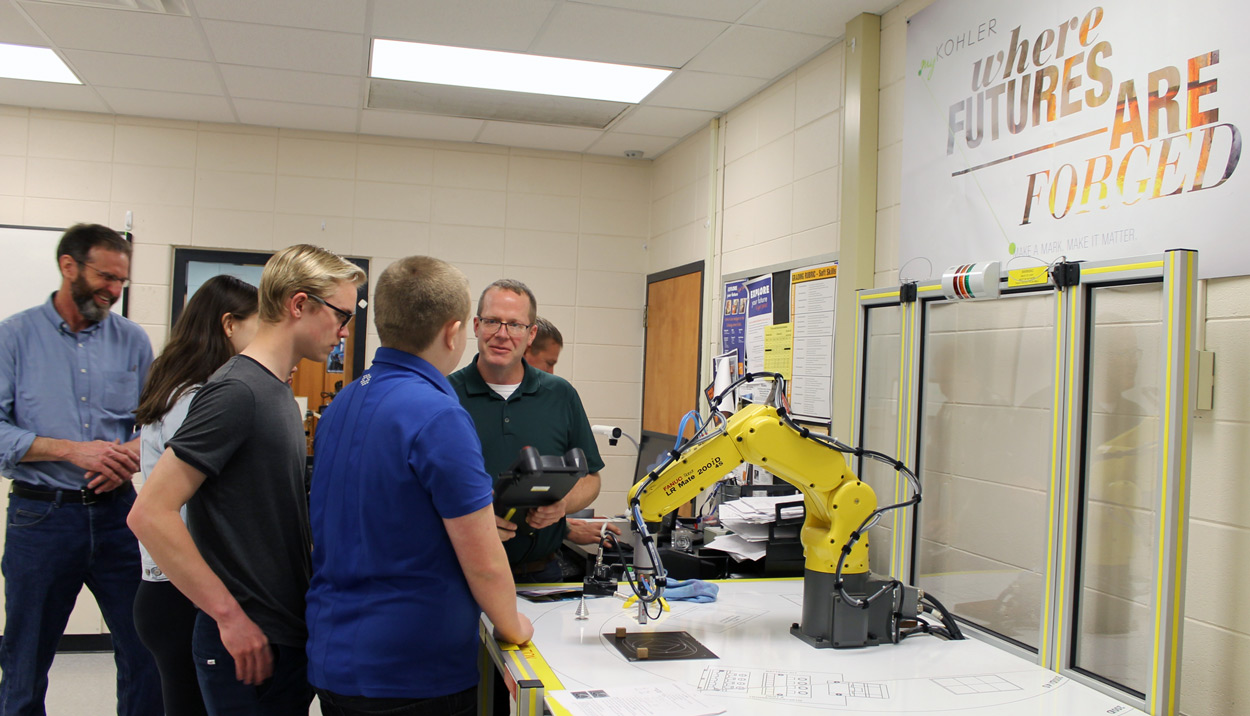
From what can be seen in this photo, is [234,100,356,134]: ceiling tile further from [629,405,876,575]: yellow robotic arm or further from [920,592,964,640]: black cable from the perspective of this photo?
[920,592,964,640]: black cable

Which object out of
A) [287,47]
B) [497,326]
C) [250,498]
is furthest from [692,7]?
[250,498]

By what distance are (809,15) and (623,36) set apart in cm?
69

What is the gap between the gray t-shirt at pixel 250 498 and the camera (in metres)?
1.58

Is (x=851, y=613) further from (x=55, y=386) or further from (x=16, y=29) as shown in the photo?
(x=16, y=29)

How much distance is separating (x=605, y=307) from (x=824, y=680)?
3627mm

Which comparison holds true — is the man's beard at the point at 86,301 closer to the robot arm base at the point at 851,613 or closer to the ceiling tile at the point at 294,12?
the ceiling tile at the point at 294,12

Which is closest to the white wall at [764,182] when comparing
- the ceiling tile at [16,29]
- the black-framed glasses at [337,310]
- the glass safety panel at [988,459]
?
the glass safety panel at [988,459]

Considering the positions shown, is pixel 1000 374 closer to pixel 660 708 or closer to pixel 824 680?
pixel 824 680

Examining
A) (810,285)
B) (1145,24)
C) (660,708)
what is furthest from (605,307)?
(660,708)

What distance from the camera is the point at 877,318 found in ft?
8.48

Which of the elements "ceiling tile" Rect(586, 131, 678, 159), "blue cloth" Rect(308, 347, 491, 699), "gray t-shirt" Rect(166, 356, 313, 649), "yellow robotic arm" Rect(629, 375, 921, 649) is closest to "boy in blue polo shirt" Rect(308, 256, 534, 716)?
"blue cloth" Rect(308, 347, 491, 699)

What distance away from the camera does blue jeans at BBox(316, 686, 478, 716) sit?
4.92ft

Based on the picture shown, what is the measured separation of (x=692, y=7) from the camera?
294 centimetres

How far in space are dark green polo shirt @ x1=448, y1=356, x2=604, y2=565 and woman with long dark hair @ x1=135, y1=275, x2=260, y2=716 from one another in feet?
2.02
